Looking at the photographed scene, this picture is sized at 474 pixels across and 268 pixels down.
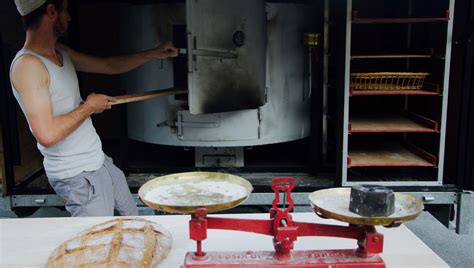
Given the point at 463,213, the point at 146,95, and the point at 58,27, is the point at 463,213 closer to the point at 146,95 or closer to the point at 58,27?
the point at 146,95

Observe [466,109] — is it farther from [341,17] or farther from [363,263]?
[363,263]

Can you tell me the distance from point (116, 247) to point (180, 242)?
0.26 meters

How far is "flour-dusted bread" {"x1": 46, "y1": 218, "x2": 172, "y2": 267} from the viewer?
4.44 feet

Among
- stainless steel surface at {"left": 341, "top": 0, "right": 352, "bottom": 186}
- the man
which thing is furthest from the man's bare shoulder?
stainless steel surface at {"left": 341, "top": 0, "right": 352, "bottom": 186}

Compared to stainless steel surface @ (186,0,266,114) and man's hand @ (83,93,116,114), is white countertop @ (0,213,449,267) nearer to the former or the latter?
man's hand @ (83,93,116,114)

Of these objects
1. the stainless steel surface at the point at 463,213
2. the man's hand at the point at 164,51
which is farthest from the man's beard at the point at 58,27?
the stainless steel surface at the point at 463,213

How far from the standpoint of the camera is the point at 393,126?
11.1ft

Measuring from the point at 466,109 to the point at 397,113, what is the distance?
0.91 metres

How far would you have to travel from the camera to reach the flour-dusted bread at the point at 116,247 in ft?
4.44

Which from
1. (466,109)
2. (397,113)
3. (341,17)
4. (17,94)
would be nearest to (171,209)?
(17,94)

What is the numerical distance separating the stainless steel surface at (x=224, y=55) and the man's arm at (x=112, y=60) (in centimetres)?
18

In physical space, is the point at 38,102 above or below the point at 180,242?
above

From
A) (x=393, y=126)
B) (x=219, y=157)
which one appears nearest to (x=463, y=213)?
(x=393, y=126)

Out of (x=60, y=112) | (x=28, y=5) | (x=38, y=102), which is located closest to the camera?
(x=38, y=102)
